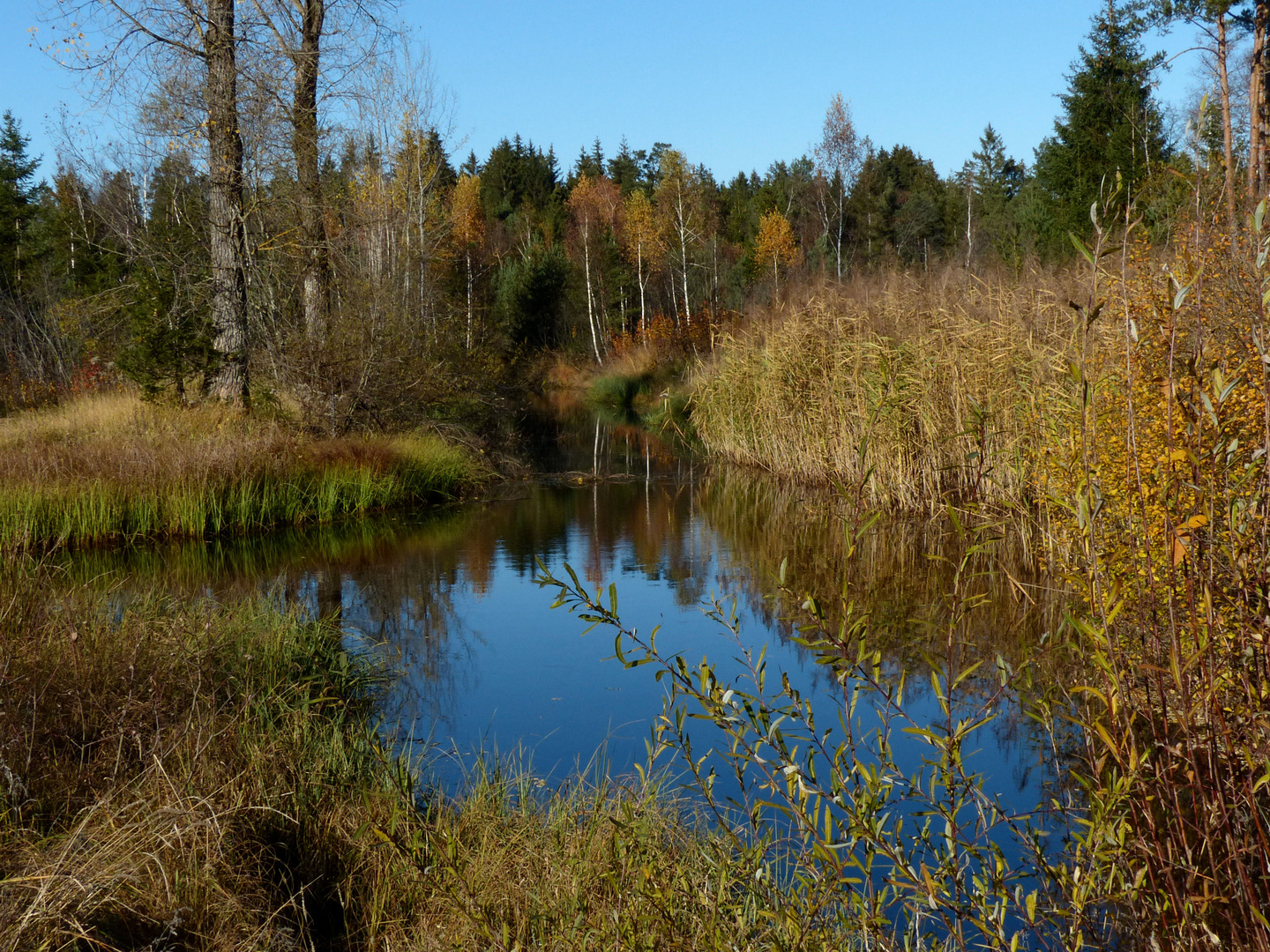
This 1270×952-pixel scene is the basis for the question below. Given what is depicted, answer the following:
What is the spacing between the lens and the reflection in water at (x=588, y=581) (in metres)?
4.72

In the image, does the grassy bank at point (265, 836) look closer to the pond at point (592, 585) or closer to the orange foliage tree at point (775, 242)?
the pond at point (592, 585)

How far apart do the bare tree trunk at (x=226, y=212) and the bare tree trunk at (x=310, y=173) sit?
85cm

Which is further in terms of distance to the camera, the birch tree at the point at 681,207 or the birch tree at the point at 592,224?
the birch tree at the point at 681,207

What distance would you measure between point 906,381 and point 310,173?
329 inches

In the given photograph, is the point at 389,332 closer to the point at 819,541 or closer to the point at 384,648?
the point at 819,541

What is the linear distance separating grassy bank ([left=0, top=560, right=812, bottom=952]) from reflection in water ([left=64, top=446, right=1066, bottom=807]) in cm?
77

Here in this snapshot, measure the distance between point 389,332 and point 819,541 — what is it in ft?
22.9

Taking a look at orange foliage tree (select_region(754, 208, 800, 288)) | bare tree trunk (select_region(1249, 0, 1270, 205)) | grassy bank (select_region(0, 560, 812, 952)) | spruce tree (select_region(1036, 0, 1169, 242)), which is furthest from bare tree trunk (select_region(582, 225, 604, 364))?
grassy bank (select_region(0, 560, 812, 952))

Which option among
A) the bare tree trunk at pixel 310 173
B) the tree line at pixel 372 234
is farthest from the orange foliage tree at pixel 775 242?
the bare tree trunk at pixel 310 173

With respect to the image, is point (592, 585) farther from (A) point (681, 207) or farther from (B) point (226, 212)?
(A) point (681, 207)

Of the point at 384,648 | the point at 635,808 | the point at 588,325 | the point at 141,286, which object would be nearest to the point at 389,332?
the point at 141,286

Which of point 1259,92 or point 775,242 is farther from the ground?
point 775,242

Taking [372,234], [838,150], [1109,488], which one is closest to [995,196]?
[838,150]

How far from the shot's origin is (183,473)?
31.9ft
